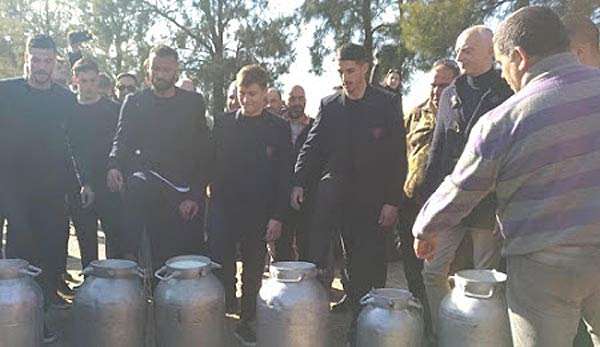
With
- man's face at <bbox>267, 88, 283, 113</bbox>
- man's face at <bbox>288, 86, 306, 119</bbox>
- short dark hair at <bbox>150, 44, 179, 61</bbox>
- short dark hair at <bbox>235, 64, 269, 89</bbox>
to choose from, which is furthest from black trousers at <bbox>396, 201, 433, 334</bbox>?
man's face at <bbox>267, 88, 283, 113</bbox>

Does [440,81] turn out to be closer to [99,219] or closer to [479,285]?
[479,285]

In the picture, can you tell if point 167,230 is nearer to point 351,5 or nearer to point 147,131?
point 147,131

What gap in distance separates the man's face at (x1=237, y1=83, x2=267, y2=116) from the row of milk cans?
3.96 feet

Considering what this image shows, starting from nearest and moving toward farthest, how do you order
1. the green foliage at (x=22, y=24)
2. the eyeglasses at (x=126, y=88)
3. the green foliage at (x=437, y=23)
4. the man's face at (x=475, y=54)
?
the man's face at (x=475, y=54), the eyeglasses at (x=126, y=88), the green foliage at (x=437, y=23), the green foliage at (x=22, y=24)

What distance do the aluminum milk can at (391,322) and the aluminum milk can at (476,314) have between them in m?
0.20

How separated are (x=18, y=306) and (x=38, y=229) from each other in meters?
1.38

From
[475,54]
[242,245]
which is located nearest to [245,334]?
[242,245]

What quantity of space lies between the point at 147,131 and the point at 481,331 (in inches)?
100

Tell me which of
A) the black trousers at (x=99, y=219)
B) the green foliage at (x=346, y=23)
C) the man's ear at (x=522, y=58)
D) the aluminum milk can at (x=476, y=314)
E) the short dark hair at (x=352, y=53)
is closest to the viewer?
the man's ear at (x=522, y=58)

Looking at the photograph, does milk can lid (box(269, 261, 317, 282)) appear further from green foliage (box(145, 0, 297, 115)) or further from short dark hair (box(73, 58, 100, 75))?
green foliage (box(145, 0, 297, 115))

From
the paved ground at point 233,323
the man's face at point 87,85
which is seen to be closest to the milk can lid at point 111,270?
the paved ground at point 233,323

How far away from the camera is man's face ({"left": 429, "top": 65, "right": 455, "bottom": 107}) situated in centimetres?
491

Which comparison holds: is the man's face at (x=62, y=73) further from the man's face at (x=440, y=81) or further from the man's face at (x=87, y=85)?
the man's face at (x=440, y=81)

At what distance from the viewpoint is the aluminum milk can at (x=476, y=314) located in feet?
11.0
